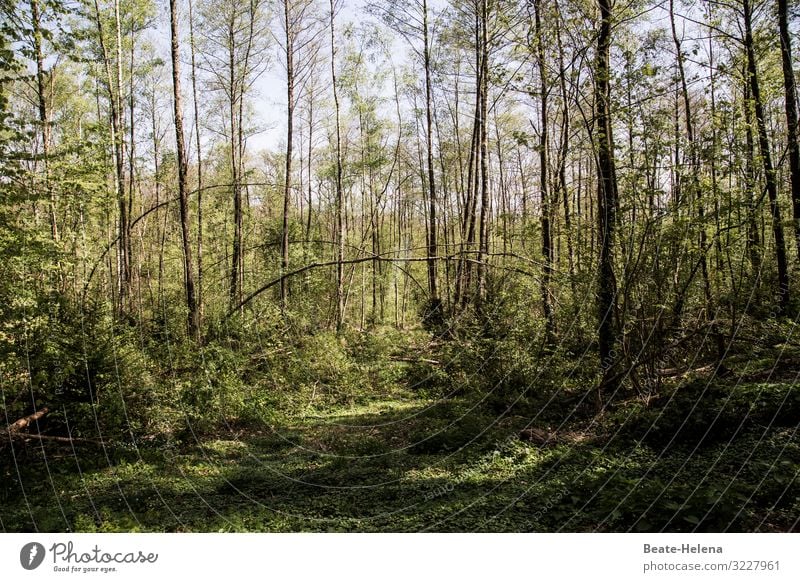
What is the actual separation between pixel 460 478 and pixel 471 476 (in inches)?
4.8

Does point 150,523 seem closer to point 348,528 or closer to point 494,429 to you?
point 348,528

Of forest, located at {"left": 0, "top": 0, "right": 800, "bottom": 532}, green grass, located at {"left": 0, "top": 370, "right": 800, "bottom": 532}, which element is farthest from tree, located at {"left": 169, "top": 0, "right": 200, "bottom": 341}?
green grass, located at {"left": 0, "top": 370, "right": 800, "bottom": 532}

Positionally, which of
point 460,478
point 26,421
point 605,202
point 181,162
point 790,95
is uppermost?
point 790,95

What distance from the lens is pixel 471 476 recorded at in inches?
195

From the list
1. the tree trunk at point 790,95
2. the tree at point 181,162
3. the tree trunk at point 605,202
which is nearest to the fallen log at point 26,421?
the tree at point 181,162

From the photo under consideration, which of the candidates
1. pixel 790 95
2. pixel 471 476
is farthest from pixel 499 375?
pixel 790 95

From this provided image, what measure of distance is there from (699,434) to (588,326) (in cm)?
276

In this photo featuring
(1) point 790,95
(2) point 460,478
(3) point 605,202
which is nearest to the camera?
(2) point 460,478

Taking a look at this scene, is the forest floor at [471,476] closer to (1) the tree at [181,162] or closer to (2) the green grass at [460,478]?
(2) the green grass at [460,478]

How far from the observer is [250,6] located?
1602 centimetres

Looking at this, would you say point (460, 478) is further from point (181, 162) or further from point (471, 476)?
point (181, 162)

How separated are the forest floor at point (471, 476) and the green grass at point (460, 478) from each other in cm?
2

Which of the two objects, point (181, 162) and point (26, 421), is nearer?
point (26, 421)

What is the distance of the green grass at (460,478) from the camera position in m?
3.54
